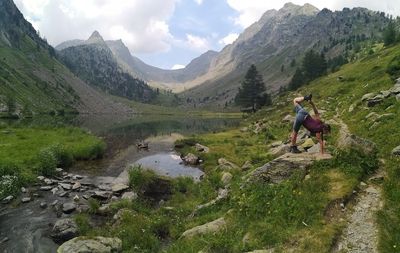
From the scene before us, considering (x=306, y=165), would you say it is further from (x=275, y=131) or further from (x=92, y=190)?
(x=275, y=131)

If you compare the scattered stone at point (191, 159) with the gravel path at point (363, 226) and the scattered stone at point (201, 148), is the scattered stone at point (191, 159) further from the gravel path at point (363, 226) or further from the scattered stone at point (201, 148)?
the gravel path at point (363, 226)

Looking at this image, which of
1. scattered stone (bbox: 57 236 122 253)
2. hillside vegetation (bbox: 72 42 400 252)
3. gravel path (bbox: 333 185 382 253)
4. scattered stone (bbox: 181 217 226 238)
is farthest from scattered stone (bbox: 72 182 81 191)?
gravel path (bbox: 333 185 382 253)

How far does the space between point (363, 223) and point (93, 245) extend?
12950mm

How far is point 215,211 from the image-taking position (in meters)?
22.9

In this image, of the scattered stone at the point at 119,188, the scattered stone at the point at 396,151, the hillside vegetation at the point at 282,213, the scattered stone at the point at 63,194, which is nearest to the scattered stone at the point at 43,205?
the scattered stone at the point at 63,194

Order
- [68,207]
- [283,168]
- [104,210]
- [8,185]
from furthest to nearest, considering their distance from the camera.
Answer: [8,185] → [68,207] → [104,210] → [283,168]

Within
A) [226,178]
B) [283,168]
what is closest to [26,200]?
[226,178]

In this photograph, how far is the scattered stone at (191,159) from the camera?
5323cm

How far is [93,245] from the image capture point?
20641 millimetres

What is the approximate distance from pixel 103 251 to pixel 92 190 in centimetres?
1800

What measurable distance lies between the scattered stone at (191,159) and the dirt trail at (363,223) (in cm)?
3451

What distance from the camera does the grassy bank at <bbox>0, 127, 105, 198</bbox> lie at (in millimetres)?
37469

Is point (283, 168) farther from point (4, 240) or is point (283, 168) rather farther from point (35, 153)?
point (35, 153)

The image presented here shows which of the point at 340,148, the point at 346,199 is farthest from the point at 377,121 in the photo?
the point at 346,199
